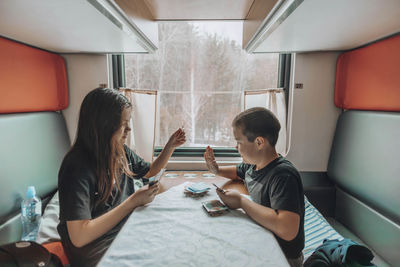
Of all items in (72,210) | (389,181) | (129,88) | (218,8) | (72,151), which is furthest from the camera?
(129,88)

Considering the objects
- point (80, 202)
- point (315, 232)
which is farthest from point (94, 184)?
point (315, 232)

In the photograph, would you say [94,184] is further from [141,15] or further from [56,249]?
[141,15]

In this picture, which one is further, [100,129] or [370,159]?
[370,159]

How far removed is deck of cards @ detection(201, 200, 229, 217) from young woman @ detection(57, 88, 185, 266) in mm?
296

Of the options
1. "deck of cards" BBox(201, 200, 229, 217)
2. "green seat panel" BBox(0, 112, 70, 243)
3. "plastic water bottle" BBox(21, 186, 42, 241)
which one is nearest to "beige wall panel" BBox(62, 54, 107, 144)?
"green seat panel" BBox(0, 112, 70, 243)

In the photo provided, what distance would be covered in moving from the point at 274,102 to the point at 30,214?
2266 mm

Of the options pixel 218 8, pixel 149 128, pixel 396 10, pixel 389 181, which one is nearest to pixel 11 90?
pixel 149 128

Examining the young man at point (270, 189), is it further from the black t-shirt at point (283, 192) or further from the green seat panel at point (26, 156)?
the green seat panel at point (26, 156)

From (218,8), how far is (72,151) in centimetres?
158

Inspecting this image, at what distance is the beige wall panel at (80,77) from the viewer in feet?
7.28

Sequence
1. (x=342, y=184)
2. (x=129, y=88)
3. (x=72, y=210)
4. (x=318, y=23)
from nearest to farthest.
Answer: (x=72, y=210)
(x=318, y=23)
(x=342, y=184)
(x=129, y=88)

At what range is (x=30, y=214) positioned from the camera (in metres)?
1.57

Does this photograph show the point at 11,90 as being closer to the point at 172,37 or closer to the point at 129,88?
the point at 129,88

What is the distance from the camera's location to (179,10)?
6.23 ft
